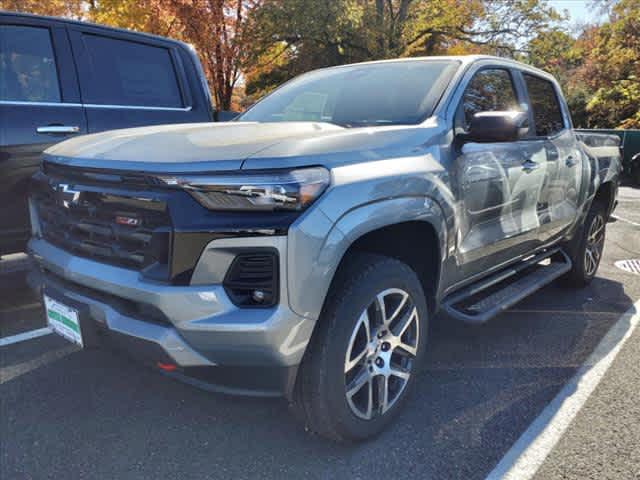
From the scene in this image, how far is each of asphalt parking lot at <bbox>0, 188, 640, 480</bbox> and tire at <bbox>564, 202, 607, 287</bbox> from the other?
3.65 feet

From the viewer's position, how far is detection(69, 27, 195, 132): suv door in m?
3.67

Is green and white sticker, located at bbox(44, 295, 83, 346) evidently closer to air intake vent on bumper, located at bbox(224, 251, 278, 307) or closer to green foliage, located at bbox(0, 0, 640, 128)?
air intake vent on bumper, located at bbox(224, 251, 278, 307)

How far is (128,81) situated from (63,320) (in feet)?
8.12

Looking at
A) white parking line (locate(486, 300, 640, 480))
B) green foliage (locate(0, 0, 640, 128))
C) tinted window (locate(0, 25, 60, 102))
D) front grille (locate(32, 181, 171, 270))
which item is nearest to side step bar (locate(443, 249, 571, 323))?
white parking line (locate(486, 300, 640, 480))

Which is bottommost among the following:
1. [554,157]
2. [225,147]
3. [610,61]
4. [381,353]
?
[381,353]

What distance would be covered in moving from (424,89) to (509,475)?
76.4 inches

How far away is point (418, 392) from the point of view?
2.71 m

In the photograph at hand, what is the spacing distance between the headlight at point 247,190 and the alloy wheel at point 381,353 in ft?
2.01

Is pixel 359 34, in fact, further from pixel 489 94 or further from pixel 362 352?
pixel 362 352

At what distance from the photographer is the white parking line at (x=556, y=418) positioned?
6.97 feet

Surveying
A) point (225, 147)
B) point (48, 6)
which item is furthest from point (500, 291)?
point (48, 6)

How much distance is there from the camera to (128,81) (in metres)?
3.97

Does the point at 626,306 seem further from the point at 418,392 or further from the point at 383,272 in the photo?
the point at 383,272

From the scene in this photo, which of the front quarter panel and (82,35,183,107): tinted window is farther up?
(82,35,183,107): tinted window
